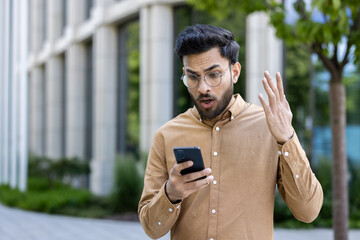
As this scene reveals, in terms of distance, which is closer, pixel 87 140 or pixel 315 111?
pixel 315 111

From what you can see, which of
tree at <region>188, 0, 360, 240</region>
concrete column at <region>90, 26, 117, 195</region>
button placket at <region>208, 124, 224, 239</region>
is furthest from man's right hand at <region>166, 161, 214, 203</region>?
concrete column at <region>90, 26, 117, 195</region>

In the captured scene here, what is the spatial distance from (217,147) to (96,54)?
14573 mm

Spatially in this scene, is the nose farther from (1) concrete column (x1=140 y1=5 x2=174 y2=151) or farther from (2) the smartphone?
Answer: (1) concrete column (x1=140 y1=5 x2=174 y2=151)

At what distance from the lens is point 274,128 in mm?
1978

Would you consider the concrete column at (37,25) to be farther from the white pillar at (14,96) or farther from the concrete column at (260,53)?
the concrete column at (260,53)

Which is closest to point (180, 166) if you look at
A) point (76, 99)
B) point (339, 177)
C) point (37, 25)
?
point (339, 177)

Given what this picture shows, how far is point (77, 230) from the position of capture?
9555 millimetres

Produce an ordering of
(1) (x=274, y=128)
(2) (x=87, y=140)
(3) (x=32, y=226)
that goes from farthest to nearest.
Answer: (2) (x=87, y=140) < (3) (x=32, y=226) < (1) (x=274, y=128)

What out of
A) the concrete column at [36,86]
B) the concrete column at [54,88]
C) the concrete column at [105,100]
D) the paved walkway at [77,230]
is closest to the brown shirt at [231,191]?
the paved walkway at [77,230]

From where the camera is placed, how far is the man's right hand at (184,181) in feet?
6.27

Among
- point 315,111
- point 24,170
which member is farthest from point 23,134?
point 315,111

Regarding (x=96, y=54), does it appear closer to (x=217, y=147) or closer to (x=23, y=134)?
(x=23, y=134)

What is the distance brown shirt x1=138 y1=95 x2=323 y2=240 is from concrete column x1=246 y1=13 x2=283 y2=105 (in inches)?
370

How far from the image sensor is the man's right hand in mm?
1911
